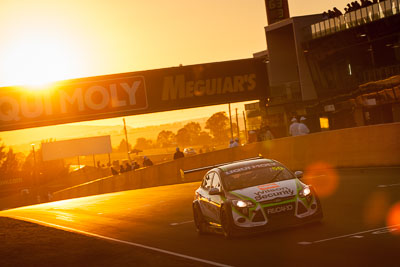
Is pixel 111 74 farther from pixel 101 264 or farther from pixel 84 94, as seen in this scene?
pixel 101 264

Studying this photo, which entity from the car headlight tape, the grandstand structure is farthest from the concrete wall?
the grandstand structure

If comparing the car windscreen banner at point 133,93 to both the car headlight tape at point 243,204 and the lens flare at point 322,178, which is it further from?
the car headlight tape at point 243,204

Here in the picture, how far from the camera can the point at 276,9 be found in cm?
6544

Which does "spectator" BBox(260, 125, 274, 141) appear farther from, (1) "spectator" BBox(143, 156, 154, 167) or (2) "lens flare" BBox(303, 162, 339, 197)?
(1) "spectator" BBox(143, 156, 154, 167)

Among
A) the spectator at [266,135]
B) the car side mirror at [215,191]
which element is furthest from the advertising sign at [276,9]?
the car side mirror at [215,191]

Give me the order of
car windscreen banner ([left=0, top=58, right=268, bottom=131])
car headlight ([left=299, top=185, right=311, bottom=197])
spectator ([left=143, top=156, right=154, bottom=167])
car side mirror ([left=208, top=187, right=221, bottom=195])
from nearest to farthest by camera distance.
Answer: car headlight ([left=299, top=185, right=311, bottom=197]) < car side mirror ([left=208, top=187, right=221, bottom=195]) < car windscreen banner ([left=0, top=58, right=268, bottom=131]) < spectator ([left=143, top=156, right=154, bottom=167])

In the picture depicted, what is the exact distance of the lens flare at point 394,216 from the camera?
12.6 metres

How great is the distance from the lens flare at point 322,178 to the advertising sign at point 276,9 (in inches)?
1534

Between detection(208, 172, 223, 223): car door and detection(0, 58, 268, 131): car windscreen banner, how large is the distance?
29.4 m

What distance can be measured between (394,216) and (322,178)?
11.0m

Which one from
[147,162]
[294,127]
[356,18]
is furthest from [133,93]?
[294,127]

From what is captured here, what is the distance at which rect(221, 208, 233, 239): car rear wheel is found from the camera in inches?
519

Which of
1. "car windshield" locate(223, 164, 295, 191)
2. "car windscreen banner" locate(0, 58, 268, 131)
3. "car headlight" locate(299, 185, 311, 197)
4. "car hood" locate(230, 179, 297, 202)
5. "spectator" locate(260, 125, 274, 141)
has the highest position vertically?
"car windscreen banner" locate(0, 58, 268, 131)

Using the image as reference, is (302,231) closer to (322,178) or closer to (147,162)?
(322,178)
